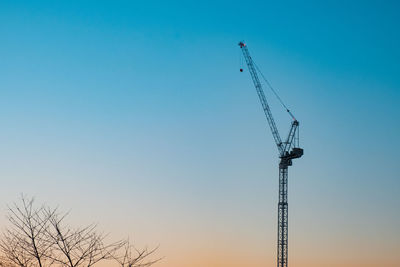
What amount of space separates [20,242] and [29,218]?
122 centimetres

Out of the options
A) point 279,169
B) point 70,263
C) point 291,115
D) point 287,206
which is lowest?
point 70,263

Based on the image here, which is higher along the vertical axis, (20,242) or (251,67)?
(251,67)

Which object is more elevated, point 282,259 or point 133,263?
point 282,259

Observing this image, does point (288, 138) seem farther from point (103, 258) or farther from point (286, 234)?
point (103, 258)

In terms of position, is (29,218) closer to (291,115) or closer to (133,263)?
(133,263)

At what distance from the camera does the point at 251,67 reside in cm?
18575

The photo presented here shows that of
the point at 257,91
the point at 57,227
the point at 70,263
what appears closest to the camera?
the point at 70,263

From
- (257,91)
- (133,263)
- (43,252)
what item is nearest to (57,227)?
(43,252)

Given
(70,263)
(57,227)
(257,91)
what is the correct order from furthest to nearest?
(257,91)
(57,227)
(70,263)

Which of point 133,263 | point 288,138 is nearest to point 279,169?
point 288,138

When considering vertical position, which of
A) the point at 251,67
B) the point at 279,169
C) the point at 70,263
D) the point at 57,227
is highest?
the point at 251,67

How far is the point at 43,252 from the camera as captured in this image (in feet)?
80.1

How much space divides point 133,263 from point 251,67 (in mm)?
164297

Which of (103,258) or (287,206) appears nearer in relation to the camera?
(103,258)
